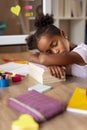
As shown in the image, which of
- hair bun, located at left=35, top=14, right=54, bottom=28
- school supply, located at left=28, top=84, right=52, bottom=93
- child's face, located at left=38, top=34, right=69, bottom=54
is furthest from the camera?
hair bun, located at left=35, top=14, right=54, bottom=28

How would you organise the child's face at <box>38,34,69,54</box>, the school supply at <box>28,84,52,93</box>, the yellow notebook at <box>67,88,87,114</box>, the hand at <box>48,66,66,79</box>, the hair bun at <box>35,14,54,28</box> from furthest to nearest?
→ the hair bun at <box>35,14,54,28</box>, the child's face at <box>38,34,69,54</box>, the hand at <box>48,66,66,79</box>, the school supply at <box>28,84,52,93</box>, the yellow notebook at <box>67,88,87,114</box>

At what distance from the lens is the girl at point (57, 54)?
0.88 meters

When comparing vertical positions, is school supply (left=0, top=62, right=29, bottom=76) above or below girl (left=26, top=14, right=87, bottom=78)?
below

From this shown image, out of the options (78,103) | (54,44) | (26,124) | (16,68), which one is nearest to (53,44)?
(54,44)

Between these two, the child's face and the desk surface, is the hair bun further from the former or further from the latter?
the desk surface

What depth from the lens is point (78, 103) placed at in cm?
61

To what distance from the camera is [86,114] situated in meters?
0.57

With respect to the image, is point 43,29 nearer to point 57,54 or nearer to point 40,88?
point 57,54

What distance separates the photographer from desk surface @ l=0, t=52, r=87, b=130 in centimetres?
51

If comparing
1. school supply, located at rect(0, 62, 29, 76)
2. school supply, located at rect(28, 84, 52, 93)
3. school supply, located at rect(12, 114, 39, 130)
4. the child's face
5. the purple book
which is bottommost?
school supply, located at rect(0, 62, 29, 76)

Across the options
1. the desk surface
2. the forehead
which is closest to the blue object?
the desk surface

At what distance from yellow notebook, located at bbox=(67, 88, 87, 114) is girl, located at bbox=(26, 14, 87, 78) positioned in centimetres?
19

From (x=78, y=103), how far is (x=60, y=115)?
7 centimetres

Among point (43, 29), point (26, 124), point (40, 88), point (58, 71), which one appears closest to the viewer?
point (26, 124)
